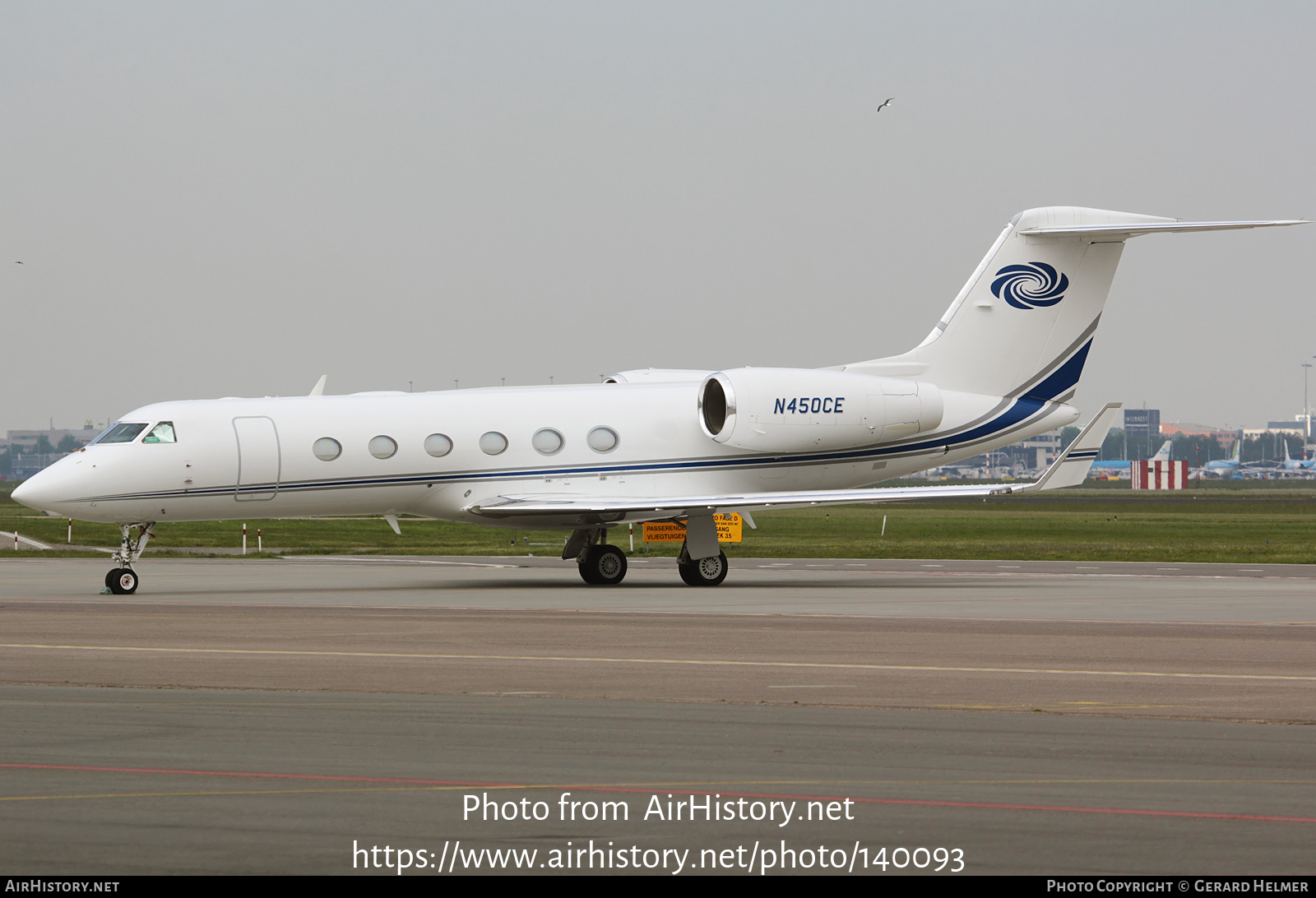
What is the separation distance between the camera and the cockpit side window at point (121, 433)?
27.2 meters

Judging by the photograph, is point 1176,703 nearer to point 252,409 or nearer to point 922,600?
point 922,600

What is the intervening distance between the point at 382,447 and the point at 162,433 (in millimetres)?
3924

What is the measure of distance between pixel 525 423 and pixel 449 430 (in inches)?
60.1

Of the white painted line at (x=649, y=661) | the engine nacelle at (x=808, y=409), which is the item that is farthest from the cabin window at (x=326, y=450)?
the white painted line at (x=649, y=661)

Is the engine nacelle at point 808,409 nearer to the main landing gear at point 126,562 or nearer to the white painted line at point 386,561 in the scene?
the white painted line at point 386,561

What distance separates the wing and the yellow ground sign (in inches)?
65.8

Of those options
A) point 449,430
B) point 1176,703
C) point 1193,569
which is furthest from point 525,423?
point 1176,703

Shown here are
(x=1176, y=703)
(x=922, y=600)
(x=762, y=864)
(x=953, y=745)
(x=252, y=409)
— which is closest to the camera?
(x=762, y=864)

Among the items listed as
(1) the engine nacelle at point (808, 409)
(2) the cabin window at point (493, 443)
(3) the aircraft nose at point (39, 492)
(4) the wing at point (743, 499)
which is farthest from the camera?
(1) the engine nacelle at point (808, 409)

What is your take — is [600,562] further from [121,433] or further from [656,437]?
[121,433]

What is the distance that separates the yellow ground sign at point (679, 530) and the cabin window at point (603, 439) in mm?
2239

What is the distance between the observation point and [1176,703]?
40.4ft

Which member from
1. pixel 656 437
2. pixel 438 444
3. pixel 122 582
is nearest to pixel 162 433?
pixel 122 582

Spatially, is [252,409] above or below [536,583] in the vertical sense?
above
